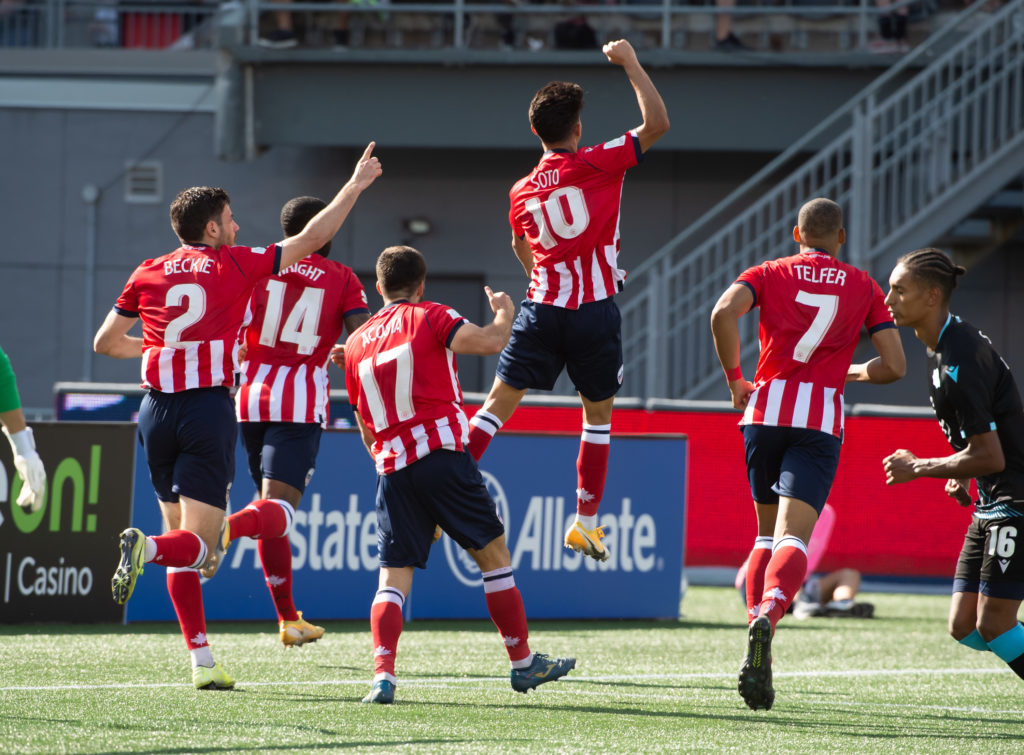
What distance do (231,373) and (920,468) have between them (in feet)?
9.91

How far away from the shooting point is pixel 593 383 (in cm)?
668

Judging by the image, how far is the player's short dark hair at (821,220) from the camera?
630 centimetres

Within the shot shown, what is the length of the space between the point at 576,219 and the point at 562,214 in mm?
70

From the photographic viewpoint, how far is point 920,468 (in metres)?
5.24

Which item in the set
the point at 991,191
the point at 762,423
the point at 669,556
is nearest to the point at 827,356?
the point at 762,423

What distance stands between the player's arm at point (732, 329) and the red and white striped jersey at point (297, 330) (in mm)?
2058

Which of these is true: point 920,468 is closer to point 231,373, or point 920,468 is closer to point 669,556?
point 231,373

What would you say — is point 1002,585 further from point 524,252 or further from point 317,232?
point 317,232

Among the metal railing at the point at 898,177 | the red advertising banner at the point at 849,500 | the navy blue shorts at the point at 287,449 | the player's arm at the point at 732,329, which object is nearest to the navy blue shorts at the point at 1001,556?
the player's arm at the point at 732,329

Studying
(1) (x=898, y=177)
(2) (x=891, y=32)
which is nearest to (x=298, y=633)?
(1) (x=898, y=177)

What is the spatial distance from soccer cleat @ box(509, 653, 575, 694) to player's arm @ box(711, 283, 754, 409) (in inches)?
57.7

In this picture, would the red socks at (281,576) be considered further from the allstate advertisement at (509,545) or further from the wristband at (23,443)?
the allstate advertisement at (509,545)

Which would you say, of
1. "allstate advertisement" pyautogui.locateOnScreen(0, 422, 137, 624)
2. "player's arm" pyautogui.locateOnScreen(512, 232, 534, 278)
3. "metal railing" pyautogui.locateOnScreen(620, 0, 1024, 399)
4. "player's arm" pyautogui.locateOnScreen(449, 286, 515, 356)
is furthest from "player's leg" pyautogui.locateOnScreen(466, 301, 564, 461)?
"metal railing" pyautogui.locateOnScreen(620, 0, 1024, 399)

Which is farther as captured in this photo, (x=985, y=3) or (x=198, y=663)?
(x=985, y=3)
